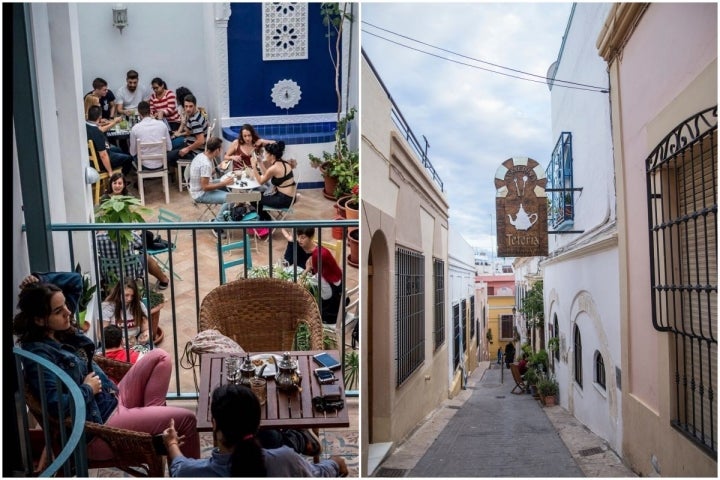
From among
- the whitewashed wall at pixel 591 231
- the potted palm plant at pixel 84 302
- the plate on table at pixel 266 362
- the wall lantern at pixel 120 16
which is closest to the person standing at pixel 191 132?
the wall lantern at pixel 120 16

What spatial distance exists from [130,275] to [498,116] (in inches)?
102

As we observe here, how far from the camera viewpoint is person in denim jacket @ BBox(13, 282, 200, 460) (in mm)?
2389

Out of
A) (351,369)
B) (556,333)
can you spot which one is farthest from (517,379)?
(351,369)

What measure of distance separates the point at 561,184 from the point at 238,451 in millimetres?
1377

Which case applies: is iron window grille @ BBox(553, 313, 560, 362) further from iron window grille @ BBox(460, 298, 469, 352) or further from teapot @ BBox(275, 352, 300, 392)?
teapot @ BBox(275, 352, 300, 392)

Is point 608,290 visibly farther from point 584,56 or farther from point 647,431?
point 584,56

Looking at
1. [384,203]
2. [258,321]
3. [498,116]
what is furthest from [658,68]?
[258,321]

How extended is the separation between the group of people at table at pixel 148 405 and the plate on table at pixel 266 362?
22 centimetres

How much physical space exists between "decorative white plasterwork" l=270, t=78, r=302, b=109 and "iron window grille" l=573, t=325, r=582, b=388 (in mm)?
2013

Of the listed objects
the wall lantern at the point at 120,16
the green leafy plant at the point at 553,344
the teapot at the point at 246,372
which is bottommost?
the teapot at the point at 246,372

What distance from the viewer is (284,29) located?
363 centimetres

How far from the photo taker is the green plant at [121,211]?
3.71 meters

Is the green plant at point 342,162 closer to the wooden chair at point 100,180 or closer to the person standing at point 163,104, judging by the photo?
the person standing at point 163,104

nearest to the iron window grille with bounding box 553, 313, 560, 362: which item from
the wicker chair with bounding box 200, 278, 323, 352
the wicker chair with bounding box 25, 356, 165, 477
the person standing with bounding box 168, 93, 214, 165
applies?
the wicker chair with bounding box 200, 278, 323, 352
